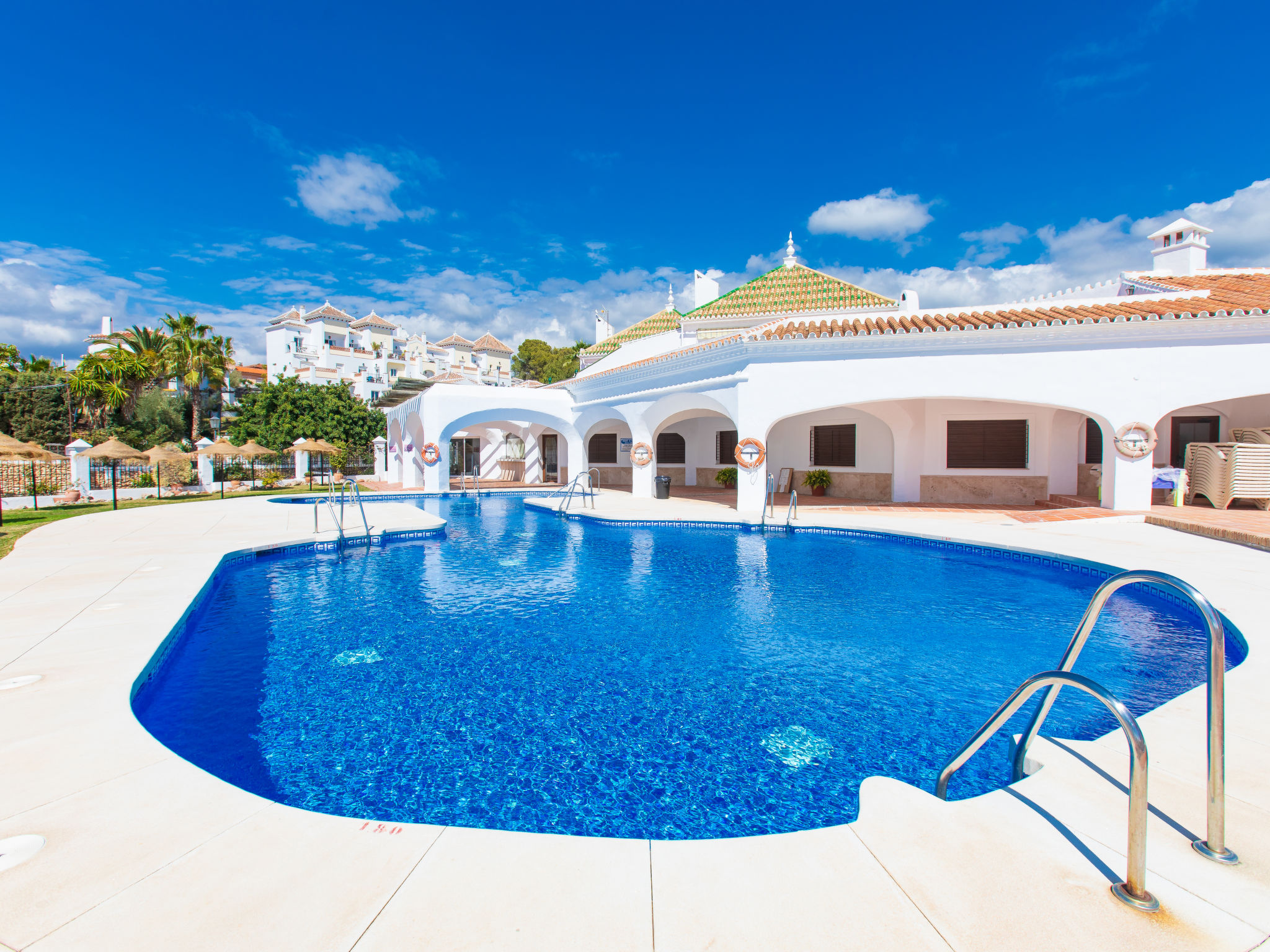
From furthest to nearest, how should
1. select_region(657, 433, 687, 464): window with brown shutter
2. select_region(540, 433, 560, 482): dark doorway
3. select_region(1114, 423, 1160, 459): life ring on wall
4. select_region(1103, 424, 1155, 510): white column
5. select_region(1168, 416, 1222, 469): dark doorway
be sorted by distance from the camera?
select_region(540, 433, 560, 482): dark doorway < select_region(657, 433, 687, 464): window with brown shutter < select_region(1168, 416, 1222, 469): dark doorway < select_region(1103, 424, 1155, 510): white column < select_region(1114, 423, 1160, 459): life ring on wall

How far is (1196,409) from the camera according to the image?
53.5ft

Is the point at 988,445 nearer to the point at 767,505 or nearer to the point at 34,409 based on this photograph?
the point at 767,505

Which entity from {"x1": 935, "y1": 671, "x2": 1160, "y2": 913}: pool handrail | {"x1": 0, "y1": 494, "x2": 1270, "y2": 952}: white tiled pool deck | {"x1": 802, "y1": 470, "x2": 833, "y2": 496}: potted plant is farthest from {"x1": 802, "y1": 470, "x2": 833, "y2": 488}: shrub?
{"x1": 935, "y1": 671, "x2": 1160, "y2": 913}: pool handrail

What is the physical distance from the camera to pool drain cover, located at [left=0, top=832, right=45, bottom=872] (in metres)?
2.63

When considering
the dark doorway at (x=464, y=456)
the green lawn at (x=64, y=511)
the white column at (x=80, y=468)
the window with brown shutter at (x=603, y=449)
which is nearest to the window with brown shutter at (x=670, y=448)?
the window with brown shutter at (x=603, y=449)

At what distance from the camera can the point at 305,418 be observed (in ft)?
116

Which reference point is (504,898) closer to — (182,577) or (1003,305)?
(182,577)

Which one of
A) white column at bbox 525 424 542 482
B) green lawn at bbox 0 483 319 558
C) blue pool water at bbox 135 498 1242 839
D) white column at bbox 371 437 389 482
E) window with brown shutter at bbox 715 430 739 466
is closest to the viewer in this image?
blue pool water at bbox 135 498 1242 839

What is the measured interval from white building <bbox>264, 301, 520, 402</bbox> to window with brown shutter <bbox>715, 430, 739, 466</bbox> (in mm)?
36401

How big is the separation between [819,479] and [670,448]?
747 cm

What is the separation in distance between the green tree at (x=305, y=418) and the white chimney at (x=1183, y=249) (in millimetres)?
37612

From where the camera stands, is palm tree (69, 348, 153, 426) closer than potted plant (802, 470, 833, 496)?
No

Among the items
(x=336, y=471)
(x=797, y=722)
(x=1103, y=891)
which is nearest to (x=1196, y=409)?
(x=797, y=722)

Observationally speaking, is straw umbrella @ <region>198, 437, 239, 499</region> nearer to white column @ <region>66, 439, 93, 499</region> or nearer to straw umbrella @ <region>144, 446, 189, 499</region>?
straw umbrella @ <region>144, 446, 189, 499</region>
